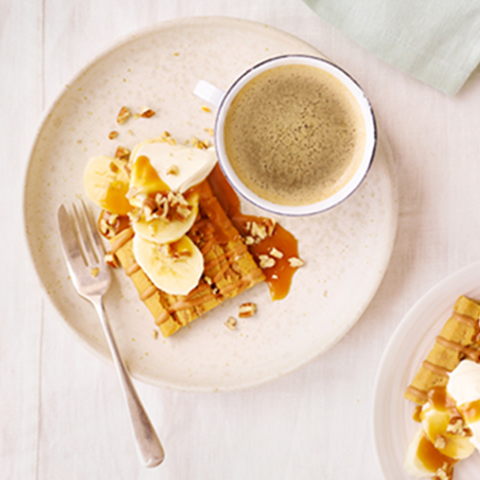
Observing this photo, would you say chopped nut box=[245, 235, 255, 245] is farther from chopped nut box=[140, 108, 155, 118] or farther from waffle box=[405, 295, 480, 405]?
waffle box=[405, 295, 480, 405]

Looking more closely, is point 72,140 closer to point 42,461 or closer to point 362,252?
point 362,252

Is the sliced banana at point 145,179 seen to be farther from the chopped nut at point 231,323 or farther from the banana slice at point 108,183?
the chopped nut at point 231,323

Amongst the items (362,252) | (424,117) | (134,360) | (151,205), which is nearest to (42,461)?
(134,360)

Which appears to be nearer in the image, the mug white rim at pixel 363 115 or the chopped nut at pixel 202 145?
the mug white rim at pixel 363 115

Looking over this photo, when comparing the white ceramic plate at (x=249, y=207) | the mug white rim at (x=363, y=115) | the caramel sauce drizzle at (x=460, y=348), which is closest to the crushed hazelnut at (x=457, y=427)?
the caramel sauce drizzle at (x=460, y=348)

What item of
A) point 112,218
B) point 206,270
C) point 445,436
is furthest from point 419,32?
point 445,436

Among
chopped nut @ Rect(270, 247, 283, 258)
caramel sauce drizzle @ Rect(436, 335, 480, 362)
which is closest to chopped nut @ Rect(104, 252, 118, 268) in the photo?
chopped nut @ Rect(270, 247, 283, 258)
